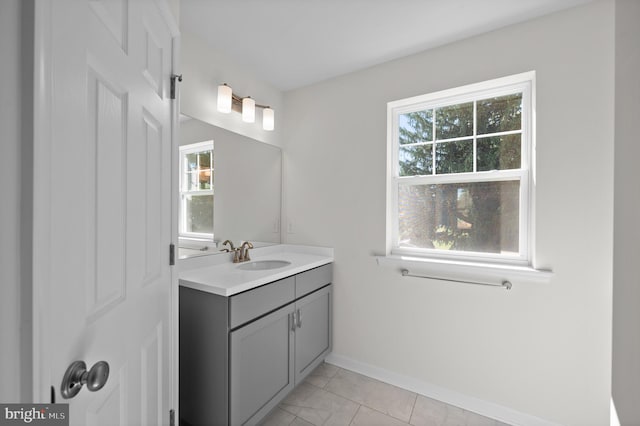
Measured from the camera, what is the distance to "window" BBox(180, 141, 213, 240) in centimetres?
182

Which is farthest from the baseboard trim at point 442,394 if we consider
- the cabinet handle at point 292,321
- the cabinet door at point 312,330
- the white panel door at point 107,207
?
the white panel door at point 107,207

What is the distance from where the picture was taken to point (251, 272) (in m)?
1.74

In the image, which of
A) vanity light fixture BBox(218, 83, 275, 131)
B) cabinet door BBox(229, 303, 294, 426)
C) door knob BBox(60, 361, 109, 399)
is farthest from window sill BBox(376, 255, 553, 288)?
door knob BBox(60, 361, 109, 399)

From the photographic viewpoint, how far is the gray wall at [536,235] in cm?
148

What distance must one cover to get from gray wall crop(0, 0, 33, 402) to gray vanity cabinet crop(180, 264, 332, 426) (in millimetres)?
961

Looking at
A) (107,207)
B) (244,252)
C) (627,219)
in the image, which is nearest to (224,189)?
(244,252)

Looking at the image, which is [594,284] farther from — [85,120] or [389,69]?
[85,120]

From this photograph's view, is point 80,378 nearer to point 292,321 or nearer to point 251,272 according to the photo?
point 251,272

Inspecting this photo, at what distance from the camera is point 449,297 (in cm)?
189

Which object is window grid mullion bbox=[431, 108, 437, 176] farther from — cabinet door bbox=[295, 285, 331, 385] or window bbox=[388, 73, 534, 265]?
cabinet door bbox=[295, 285, 331, 385]

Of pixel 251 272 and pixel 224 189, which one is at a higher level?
A: pixel 224 189

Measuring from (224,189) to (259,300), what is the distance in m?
0.96

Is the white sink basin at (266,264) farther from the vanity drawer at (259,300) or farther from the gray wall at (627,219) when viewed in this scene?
the gray wall at (627,219)

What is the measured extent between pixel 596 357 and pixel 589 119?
1.33 metres
